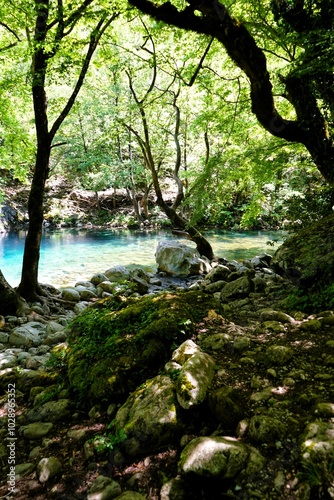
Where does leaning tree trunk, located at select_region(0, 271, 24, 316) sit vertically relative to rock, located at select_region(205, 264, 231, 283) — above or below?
below

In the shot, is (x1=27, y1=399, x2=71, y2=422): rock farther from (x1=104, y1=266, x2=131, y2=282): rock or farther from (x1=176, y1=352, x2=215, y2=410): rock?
(x1=104, y1=266, x2=131, y2=282): rock

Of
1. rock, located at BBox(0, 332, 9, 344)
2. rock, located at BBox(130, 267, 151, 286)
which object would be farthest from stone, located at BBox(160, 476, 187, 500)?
rock, located at BBox(130, 267, 151, 286)

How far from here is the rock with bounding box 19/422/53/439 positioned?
114 inches

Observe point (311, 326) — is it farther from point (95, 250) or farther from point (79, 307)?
point (95, 250)

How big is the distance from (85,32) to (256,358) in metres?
9.38

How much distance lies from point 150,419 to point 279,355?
1.43 metres

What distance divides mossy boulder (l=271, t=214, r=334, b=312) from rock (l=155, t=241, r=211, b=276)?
5.22 meters

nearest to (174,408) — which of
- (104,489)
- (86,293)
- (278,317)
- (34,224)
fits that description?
(104,489)

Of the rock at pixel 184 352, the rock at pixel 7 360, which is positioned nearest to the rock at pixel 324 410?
the rock at pixel 184 352

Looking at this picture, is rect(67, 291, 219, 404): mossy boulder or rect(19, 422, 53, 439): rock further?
rect(67, 291, 219, 404): mossy boulder

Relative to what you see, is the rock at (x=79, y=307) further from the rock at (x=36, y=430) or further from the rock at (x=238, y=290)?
the rock at (x=36, y=430)

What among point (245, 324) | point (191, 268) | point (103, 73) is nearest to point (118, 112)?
point (103, 73)

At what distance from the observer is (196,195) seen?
743 cm

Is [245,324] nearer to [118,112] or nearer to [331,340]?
[331,340]
